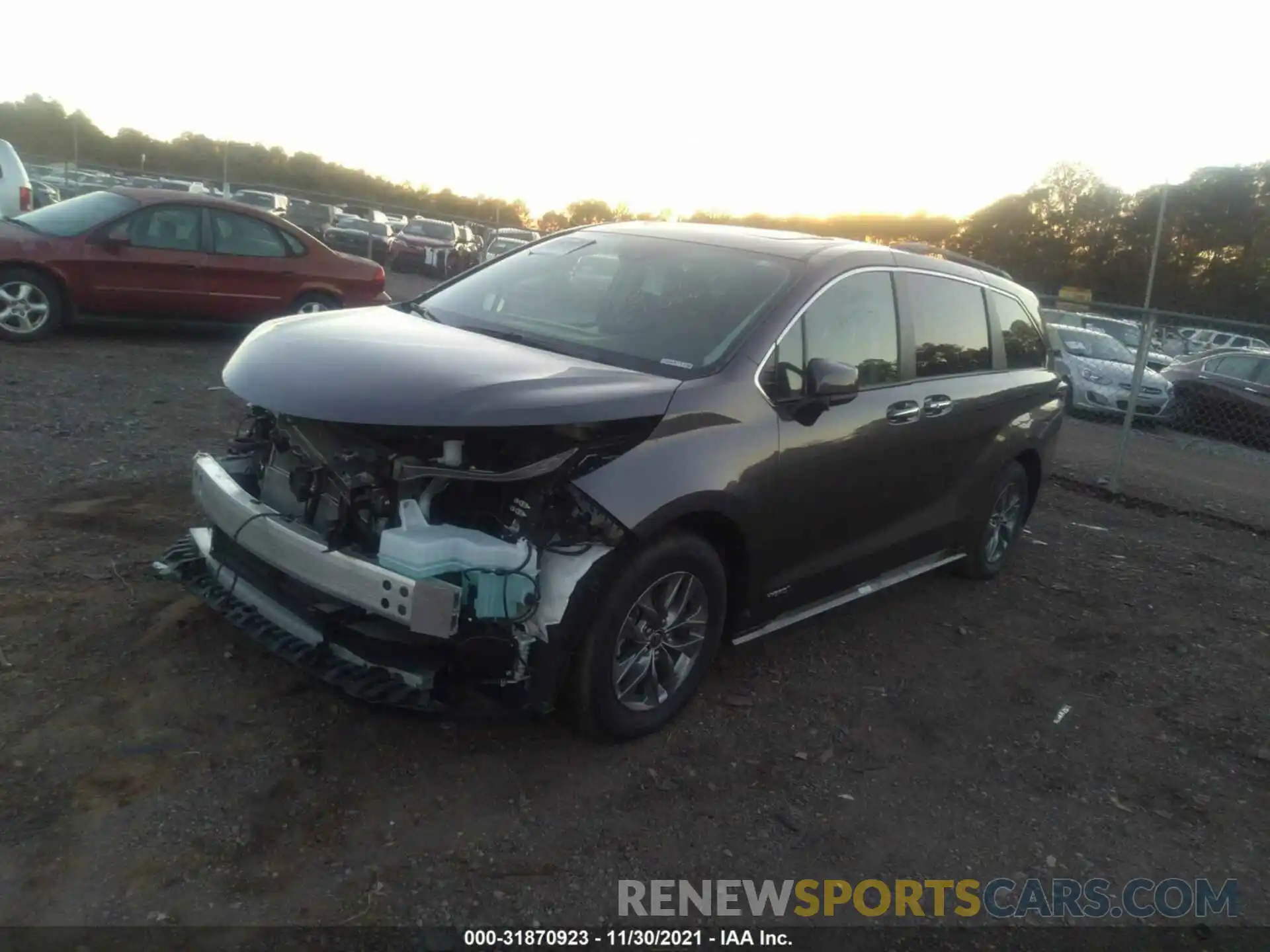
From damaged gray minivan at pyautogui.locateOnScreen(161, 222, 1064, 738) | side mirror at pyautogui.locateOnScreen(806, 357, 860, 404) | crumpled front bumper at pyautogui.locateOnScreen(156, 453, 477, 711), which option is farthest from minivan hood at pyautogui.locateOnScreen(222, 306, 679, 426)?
side mirror at pyautogui.locateOnScreen(806, 357, 860, 404)

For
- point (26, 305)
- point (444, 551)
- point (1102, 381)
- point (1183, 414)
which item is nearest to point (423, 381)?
point (444, 551)

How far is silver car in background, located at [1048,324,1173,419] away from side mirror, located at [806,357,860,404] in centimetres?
1139

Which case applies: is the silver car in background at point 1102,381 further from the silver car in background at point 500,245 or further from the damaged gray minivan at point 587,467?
the damaged gray minivan at point 587,467

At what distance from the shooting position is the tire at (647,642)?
133 inches

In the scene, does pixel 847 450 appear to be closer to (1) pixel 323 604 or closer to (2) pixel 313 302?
(1) pixel 323 604

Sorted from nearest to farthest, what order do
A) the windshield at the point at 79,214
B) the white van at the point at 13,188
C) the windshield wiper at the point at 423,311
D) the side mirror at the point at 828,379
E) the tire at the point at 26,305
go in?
the side mirror at the point at 828,379
the windshield wiper at the point at 423,311
the tire at the point at 26,305
the windshield at the point at 79,214
the white van at the point at 13,188

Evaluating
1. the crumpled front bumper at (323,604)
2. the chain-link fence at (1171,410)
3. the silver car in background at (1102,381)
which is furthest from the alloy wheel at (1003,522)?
the silver car in background at (1102,381)

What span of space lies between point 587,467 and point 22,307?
7993mm

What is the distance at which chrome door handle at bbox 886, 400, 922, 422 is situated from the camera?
14.9ft

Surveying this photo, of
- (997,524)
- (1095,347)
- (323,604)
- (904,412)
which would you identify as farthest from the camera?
(1095,347)

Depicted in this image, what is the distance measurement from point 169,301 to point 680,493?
8133mm

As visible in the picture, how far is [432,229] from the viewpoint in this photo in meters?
27.7

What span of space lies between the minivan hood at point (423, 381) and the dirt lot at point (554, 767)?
1159mm

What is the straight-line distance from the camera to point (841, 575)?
455 centimetres
